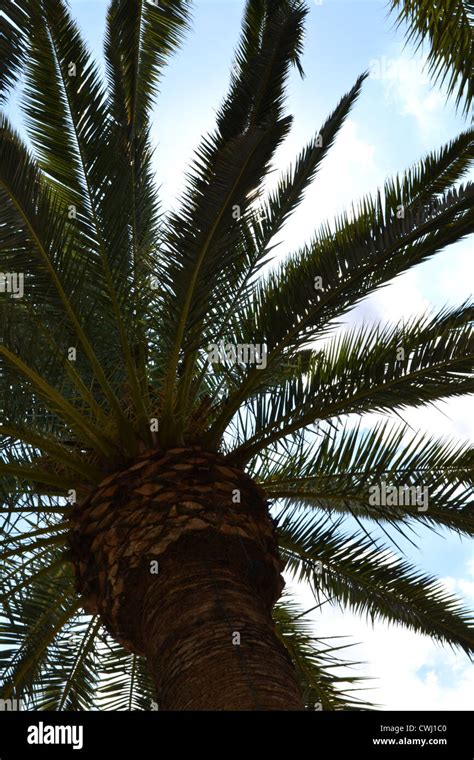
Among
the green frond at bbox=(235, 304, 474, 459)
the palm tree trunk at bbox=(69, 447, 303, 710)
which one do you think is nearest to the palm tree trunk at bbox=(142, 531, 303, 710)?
the palm tree trunk at bbox=(69, 447, 303, 710)

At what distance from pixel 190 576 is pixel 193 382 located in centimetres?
216

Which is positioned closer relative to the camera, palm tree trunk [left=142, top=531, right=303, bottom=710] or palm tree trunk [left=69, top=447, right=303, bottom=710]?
palm tree trunk [left=142, top=531, right=303, bottom=710]

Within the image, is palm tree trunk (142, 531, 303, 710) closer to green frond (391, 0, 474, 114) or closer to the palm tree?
the palm tree

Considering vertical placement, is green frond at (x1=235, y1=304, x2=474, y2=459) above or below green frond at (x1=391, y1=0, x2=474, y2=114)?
below

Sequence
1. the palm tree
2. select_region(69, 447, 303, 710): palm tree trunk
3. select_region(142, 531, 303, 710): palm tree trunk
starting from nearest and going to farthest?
Result: select_region(142, 531, 303, 710): palm tree trunk, select_region(69, 447, 303, 710): palm tree trunk, the palm tree

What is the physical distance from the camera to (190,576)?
4.44m

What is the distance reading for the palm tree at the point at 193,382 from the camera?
4895 millimetres

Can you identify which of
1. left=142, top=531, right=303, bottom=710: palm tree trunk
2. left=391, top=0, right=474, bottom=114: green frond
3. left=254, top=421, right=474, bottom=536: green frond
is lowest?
left=142, top=531, right=303, bottom=710: palm tree trunk

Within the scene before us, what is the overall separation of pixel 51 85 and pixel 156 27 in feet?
7.64

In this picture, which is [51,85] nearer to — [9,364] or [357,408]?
[9,364]

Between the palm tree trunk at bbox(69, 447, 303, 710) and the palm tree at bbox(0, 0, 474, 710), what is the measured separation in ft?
0.06

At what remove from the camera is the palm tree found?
16.1 ft

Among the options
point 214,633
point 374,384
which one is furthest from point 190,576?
point 374,384
